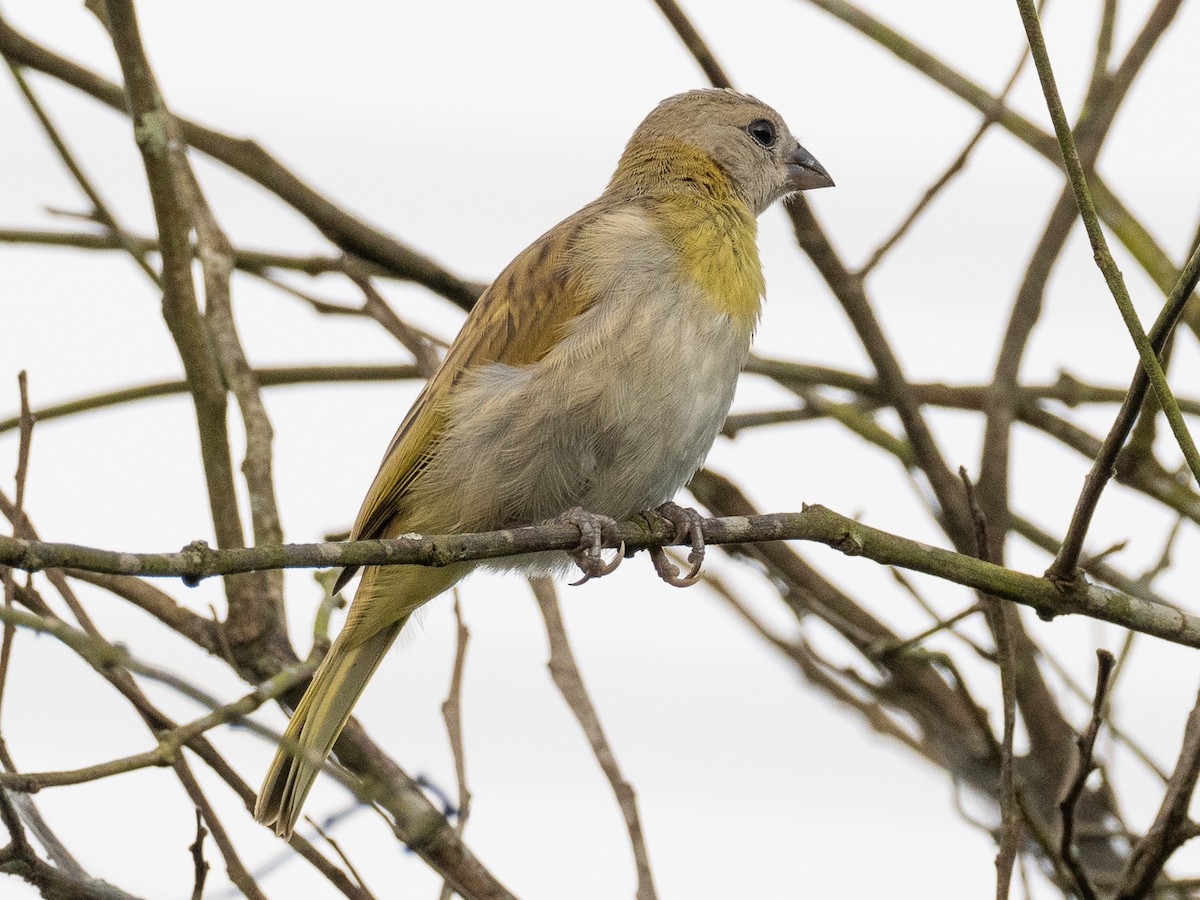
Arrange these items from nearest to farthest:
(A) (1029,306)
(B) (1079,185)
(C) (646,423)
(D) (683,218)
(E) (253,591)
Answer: (B) (1079,185) → (E) (253,591) → (C) (646,423) → (A) (1029,306) → (D) (683,218)

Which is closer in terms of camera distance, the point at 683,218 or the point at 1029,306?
the point at 1029,306

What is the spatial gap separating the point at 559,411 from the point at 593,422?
0.30ft

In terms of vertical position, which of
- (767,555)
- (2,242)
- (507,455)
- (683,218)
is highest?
(2,242)

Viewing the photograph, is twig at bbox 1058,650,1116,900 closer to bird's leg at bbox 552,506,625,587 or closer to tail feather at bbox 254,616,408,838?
bird's leg at bbox 552,506,625,587

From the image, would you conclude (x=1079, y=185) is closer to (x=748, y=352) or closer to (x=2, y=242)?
(x=748, y=352)

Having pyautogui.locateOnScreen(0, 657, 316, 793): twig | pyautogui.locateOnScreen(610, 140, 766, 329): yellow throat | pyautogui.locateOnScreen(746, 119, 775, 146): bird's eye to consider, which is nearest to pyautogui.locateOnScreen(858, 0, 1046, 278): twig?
pyautogui.locateOnScreen(610, 140, 766, 329): yellow throat

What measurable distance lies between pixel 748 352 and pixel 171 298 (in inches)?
60.5

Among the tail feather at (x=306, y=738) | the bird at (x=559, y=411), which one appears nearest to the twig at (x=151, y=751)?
the tail feather at (x=306, y=738)

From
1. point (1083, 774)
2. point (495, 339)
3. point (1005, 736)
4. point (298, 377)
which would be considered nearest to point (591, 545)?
point (495, 339)

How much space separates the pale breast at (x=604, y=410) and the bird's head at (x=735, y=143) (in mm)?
954

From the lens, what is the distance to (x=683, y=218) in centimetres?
436

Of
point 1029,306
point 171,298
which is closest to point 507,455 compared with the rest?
point 171,298

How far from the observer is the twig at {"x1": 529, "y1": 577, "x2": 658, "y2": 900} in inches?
117

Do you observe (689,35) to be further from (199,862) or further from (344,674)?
(199,862)
